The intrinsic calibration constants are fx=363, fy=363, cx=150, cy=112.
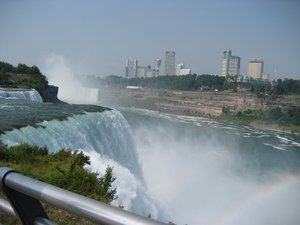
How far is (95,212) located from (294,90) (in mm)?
93732

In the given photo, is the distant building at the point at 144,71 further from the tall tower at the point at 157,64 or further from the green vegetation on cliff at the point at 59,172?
the green vegetation on cliff at the point at 59,172

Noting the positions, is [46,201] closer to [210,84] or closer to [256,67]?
[210,84]

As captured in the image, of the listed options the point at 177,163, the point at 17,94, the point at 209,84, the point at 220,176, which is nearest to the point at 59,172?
the point at 17,94

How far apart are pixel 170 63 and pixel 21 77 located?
14265cm

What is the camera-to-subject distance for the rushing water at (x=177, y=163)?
387 inches

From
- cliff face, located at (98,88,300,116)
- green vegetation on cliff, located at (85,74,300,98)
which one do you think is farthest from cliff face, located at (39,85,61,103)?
A: green vegetation on cliff, located at (85,74,300,98)

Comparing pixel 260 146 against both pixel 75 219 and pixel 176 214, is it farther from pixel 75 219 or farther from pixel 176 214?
pixel 75 219

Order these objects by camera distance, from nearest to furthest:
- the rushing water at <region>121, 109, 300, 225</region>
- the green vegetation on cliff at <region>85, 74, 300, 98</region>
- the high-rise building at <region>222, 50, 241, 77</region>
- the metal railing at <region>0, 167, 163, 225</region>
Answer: the metal railing at <region>0, 167, 163, 225</region>, the rushing water at <region>121, 109, 300, 225</region>, the green vegetation on cliff at <region>85, 74, 300, 98</region>, the high-rise building at <region>222, 50, 241, 77</region>

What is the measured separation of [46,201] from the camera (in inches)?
45.7

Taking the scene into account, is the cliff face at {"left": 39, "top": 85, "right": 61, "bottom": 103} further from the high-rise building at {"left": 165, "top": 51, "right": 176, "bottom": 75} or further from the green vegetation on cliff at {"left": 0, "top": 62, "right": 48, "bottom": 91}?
the high-rise building at {"left": 165, "top": 51, "right": 176, "bottom": 75}

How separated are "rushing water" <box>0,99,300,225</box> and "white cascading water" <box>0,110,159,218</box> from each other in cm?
3

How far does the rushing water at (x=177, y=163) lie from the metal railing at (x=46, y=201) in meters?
6.43

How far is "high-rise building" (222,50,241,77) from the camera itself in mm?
155500

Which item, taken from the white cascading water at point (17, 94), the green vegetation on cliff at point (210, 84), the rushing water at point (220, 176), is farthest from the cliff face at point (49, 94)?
the green vegetation on cliff at point (210, 84)
